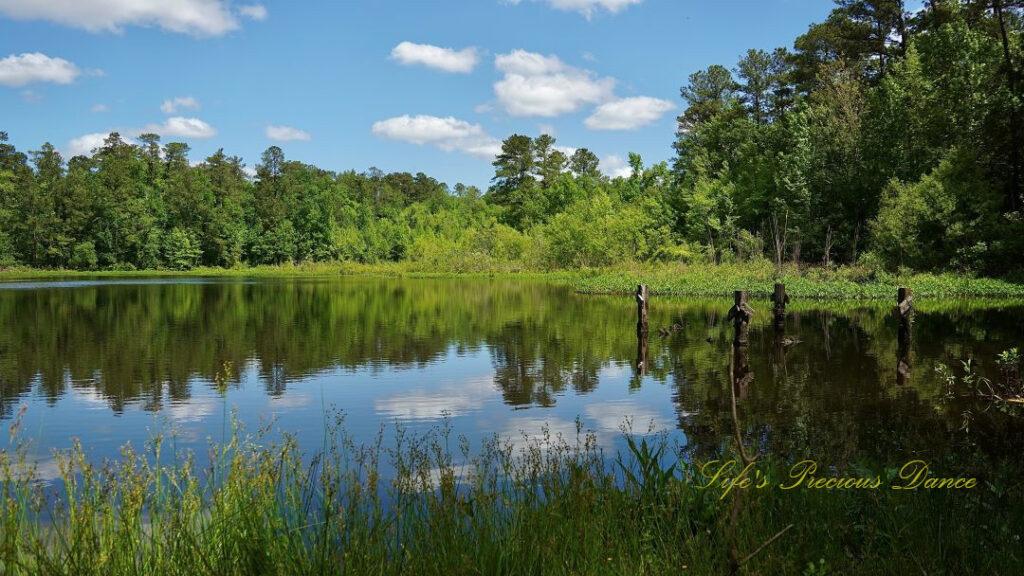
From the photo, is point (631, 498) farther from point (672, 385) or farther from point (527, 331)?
point (527, 331)

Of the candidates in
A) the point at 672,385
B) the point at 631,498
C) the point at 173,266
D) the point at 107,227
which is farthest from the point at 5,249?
the point at 631,498

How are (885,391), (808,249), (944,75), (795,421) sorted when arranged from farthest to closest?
1. (808,249)
2. (944,75)
3. (885,391)
4. (795,421)

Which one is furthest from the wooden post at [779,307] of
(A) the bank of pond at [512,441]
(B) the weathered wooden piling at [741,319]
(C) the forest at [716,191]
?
(C) the forest at [716,191]

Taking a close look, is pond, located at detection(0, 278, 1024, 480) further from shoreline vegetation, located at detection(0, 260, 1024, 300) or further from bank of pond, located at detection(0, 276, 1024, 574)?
shoreline vegetation, located at detection(0, 260, 1024, 300)

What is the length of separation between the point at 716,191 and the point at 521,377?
160 feet

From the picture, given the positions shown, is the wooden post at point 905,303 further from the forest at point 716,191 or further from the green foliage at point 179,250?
the green foliage at point 179,250

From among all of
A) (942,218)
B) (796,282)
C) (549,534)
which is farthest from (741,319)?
(942,218)

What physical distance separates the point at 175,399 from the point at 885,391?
46.9ft

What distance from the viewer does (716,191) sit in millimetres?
61156

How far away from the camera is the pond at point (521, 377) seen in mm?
11156

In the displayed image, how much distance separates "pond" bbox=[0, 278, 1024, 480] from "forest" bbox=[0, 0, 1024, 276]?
35.9 feet

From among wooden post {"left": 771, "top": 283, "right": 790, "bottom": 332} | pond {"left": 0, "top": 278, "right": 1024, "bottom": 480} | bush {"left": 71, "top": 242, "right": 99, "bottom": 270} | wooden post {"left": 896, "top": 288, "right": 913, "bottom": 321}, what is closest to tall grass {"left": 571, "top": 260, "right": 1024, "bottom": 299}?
pond {"left": 0, "top": 278, "right": 1024, "bottom": 480}

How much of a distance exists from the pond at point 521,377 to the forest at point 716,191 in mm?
10951

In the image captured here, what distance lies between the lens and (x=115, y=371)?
58.4 ft
